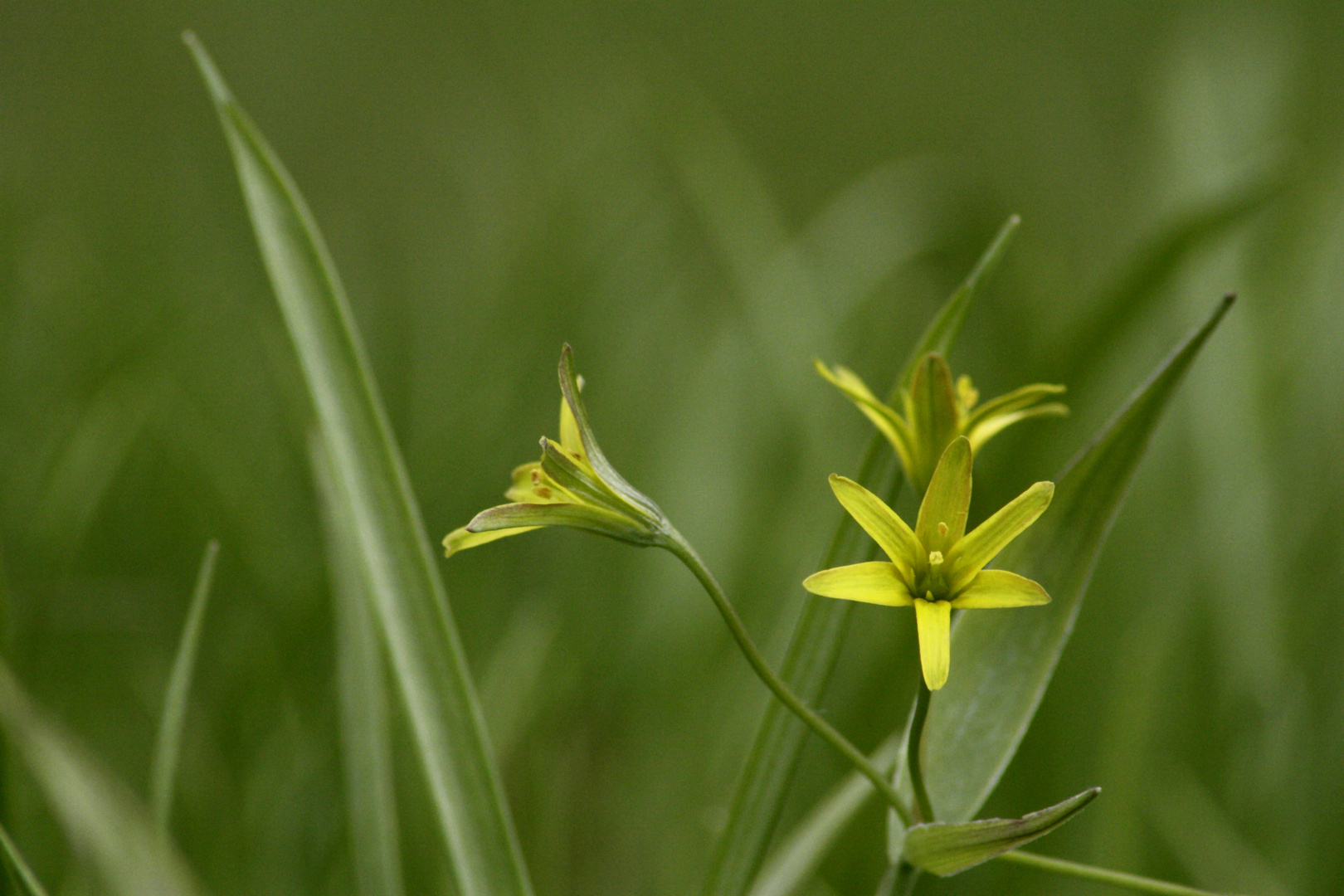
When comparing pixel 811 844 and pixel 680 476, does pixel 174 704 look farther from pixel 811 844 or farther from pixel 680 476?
pixel 680 476

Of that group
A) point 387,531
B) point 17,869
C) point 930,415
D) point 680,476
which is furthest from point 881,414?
point 680,476

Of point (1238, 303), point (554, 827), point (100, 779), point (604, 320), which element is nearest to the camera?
point (100, 779)

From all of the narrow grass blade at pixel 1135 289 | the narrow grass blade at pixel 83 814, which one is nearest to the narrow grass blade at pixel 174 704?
the narrow grass blade at pixel 83 814

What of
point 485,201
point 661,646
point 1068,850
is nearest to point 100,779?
point 661,646

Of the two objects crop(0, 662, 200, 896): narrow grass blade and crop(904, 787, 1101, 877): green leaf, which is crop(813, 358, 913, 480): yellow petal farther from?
crop(0, 662, 200, 896): narrow grass blade

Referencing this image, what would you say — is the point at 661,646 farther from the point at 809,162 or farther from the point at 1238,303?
the point at 809,162

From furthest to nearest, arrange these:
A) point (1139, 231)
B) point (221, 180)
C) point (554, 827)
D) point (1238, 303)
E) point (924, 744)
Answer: point (221, 180) → point (1139, 231) → point (1238, 303) → point (554, 827) → point (924, 744)

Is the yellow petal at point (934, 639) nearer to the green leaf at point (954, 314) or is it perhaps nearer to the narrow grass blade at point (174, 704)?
the green leaf at point (954, 314)
